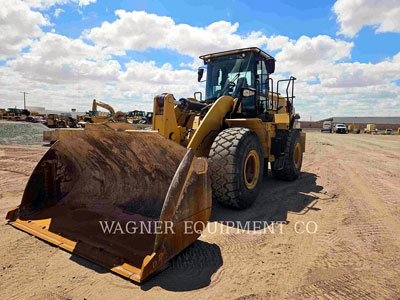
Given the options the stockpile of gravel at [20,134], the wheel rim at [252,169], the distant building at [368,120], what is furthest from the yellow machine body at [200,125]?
the distant building at [368,120]

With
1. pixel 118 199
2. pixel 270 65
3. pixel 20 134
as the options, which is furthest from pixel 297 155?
pixel 20 134

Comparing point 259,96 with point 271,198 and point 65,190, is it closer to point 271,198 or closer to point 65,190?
point 271,198

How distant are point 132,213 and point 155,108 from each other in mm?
1623

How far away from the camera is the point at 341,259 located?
111 inches

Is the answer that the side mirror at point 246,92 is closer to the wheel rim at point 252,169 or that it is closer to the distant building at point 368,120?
the wheel rim at point 252,169

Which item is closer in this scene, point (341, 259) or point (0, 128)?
point (341, 259)

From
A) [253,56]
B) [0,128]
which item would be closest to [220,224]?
[253,56]

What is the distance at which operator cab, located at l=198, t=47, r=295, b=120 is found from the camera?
18.3 feet

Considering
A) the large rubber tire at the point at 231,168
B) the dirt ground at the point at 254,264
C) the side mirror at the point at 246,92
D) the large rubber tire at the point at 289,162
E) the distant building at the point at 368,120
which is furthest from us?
the distant building at the point at 368,120

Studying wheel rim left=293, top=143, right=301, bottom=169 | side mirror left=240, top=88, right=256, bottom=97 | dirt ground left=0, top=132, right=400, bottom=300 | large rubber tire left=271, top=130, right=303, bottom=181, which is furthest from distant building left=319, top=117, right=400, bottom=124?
dirt ground left=0, top=132, right=400, bottom=300

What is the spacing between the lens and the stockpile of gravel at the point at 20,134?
49.7ft

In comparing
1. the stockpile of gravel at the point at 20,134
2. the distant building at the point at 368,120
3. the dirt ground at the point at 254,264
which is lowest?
the dirt ground at the point at 254,264

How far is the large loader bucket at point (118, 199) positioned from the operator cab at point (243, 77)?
7.94 ft

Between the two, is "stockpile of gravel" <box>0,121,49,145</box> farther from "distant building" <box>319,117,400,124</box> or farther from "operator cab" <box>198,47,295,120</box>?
"distant building" <box>319,117,400,124</box>
